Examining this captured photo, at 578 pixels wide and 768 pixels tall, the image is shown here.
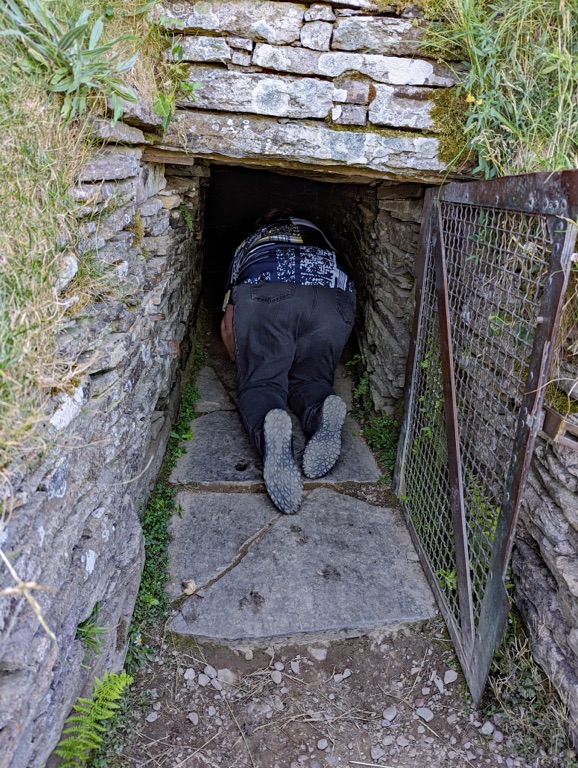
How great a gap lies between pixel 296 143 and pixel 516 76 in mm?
994

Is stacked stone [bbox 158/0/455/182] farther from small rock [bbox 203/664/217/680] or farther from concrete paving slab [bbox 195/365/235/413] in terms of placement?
small rock [bbox 203/664/217/680]

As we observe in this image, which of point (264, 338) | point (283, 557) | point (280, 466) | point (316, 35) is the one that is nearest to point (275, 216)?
point (264, 338)

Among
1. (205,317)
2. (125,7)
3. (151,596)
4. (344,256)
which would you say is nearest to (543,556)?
(151,596)

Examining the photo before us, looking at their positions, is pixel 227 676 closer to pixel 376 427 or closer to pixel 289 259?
pixel 376 427

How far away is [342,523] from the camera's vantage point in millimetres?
3209

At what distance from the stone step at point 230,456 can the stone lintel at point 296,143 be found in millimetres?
1810

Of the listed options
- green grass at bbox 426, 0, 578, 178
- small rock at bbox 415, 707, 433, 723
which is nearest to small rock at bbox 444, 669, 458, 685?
small rock at bbox 415, 707, 433, 723

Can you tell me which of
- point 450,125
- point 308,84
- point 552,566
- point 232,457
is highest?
point 308,84

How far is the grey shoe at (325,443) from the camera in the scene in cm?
343

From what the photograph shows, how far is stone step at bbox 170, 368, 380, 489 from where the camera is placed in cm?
347

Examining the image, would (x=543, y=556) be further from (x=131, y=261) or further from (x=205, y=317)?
(x=205, y=317)

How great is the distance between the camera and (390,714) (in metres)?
2.38

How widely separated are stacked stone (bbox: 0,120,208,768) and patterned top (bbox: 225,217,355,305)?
720 mm

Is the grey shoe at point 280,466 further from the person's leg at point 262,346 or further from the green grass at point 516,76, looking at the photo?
the green grass at point 516,76
